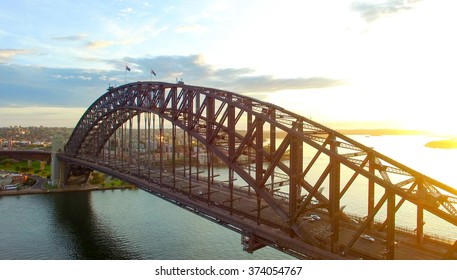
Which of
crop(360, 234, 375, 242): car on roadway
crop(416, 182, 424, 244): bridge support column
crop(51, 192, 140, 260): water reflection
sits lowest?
crop(51, 192, 140, 260): water reflection

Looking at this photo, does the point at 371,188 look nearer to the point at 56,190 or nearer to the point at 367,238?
the point at 367,238

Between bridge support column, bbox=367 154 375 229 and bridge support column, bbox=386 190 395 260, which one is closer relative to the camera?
bridge support column, bbox=386 190 395 260

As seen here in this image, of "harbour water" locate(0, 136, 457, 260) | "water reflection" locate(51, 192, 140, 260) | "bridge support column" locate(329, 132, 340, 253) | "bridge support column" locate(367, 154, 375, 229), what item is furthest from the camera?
"water reflection" locate(51, 192, 140, 260)

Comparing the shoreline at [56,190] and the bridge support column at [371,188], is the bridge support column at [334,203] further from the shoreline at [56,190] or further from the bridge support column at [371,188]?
the shoreline at [56,190]

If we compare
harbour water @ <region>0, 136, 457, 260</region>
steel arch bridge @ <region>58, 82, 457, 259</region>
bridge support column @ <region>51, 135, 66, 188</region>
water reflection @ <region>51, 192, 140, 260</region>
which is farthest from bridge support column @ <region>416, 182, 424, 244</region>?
bridge support column @ <region>51, 135, 66, 188</region>

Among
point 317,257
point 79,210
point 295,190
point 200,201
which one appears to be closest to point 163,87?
point 200,201

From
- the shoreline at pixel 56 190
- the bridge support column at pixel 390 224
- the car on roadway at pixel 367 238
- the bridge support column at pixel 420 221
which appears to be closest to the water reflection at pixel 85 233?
the shoreline at pixel 56 190

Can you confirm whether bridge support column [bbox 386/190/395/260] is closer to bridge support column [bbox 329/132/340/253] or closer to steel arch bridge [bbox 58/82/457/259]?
steel arch bridge [bbox 58/82/457/259]

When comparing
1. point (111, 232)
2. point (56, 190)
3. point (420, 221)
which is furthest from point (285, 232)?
point (56, 190)
